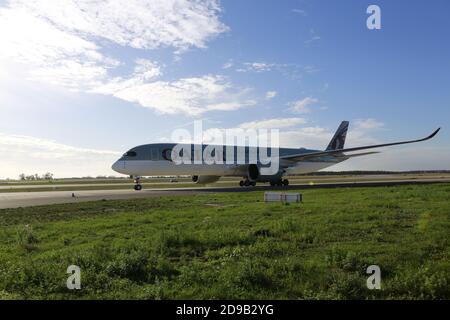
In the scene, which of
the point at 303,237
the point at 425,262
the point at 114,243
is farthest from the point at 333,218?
the point at 114,243

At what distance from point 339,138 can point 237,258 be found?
2078 inches

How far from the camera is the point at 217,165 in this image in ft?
144

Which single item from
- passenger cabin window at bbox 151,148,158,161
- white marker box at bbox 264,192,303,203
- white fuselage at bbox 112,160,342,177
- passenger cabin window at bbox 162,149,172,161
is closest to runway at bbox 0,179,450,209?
white fuselage at bbox 112,160,342,177

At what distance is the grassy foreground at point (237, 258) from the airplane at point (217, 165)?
2353 centimetres

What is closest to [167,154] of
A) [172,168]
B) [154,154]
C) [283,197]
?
[154,154]

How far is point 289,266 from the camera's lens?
791 cm

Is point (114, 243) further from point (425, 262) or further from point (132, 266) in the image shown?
point (425, 262)

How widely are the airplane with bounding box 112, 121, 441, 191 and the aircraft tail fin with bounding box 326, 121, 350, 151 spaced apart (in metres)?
4.76

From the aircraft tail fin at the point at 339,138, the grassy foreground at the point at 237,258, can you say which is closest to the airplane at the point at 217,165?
the aircraft tail fin at the point at 339,138

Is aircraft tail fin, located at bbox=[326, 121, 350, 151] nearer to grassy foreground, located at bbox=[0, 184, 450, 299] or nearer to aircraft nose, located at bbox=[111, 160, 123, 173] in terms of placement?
aircraft nose, located at bbox=[111, 160, 123, 173]

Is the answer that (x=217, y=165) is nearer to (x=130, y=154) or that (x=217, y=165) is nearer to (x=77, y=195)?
(x=130, y=154)

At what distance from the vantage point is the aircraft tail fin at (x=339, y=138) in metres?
58.7
